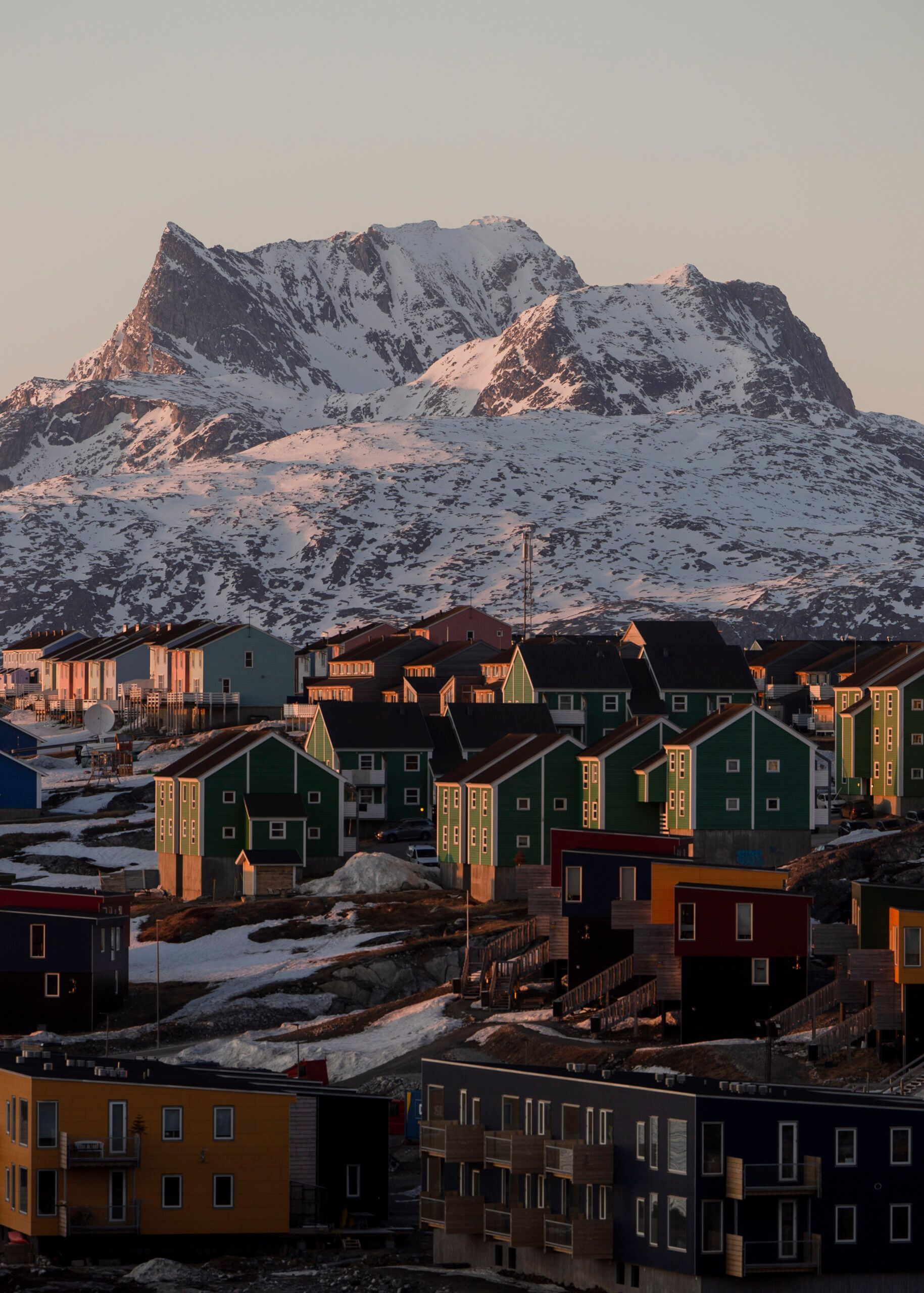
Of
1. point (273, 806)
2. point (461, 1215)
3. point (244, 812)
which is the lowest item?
point (461, 1215)

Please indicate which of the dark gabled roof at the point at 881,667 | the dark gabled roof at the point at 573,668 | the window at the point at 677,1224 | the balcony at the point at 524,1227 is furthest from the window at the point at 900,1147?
the dark gabled roof at the point at 573,668

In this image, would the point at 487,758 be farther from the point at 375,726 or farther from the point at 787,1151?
the point at 787,1151

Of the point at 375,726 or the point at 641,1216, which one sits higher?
the point at 375,726

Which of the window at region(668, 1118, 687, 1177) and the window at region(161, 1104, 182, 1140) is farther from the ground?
the window at region(668, 1118, 687, 1177)

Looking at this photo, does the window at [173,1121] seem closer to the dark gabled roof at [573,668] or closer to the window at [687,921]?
the window at [687,921]

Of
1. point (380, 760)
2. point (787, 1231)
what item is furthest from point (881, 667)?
point (787, 1231)

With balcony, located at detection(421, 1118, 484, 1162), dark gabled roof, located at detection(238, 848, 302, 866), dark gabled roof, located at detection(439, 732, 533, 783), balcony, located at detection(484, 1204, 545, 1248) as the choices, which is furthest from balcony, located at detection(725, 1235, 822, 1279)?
dark gabled roof, located at detection(238, 848, 302, 866)

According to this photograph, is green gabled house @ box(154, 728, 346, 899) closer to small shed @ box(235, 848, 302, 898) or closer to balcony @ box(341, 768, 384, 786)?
small shed @ box(235, 848, 302, 898)
